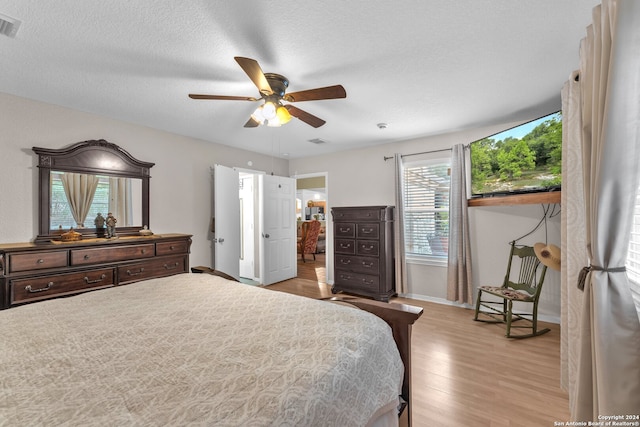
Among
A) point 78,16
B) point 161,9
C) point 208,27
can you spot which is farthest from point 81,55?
point 208,27

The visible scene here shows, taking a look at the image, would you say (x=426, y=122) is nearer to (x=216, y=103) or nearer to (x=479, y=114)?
(x=479, y=114)

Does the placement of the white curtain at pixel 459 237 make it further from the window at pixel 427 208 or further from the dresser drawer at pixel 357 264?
the dresser drawer at pixel 357 264

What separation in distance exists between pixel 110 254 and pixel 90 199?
2.47ft

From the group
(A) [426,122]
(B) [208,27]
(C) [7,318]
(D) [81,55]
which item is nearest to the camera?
(C) [7,318]

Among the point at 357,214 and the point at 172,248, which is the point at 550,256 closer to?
the point at 357,214

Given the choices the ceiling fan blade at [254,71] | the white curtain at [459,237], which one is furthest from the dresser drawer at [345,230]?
the ceiling fan blade at [254,71]

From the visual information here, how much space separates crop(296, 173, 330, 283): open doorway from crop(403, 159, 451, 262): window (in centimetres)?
149

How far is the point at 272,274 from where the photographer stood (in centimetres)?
486

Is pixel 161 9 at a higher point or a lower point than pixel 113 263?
higher

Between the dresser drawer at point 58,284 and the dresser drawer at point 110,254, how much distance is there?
106 millimetres

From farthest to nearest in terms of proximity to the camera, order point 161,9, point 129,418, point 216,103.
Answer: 1. point 216,103
2. point 161,9
3. point 129,418

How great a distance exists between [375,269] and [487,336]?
158 centimetres

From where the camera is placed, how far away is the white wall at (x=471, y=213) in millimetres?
3273

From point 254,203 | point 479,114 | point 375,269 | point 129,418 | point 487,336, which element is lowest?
point 487,336
